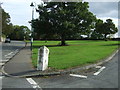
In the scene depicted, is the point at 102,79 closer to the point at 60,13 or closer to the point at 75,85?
the point at 75,85

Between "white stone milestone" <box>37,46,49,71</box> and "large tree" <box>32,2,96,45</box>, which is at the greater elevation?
"large tree" <box>32,2,96,45</box>

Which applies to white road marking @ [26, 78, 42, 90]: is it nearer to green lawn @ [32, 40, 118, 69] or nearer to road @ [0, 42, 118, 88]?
road @ [0, 42, 118, 88]

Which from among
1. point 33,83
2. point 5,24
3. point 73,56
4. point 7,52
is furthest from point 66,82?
point 5,24

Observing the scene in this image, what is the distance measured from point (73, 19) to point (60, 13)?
2746 mm

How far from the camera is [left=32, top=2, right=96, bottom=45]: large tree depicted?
1314 inches

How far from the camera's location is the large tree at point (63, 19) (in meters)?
33.4

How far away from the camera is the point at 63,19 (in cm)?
3331

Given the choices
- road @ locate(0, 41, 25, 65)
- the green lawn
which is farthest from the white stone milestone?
road @ locate(0, 41, 25, 65)

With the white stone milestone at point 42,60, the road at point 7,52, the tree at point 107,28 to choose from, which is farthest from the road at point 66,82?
the tree at point 107,28

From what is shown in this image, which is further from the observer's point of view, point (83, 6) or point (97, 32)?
point (97, 32)

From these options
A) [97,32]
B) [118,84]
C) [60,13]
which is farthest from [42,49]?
[97,32]

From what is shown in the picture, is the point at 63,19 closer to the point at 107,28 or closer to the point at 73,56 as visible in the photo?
the point at 73,56

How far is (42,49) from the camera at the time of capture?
10227 mm

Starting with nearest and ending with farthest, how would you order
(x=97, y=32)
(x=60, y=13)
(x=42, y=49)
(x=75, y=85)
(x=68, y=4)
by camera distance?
(x=75, y=85), (x=42, y=49), (x=60, y=13), (x=68, y=4), (x=97, y=32)
